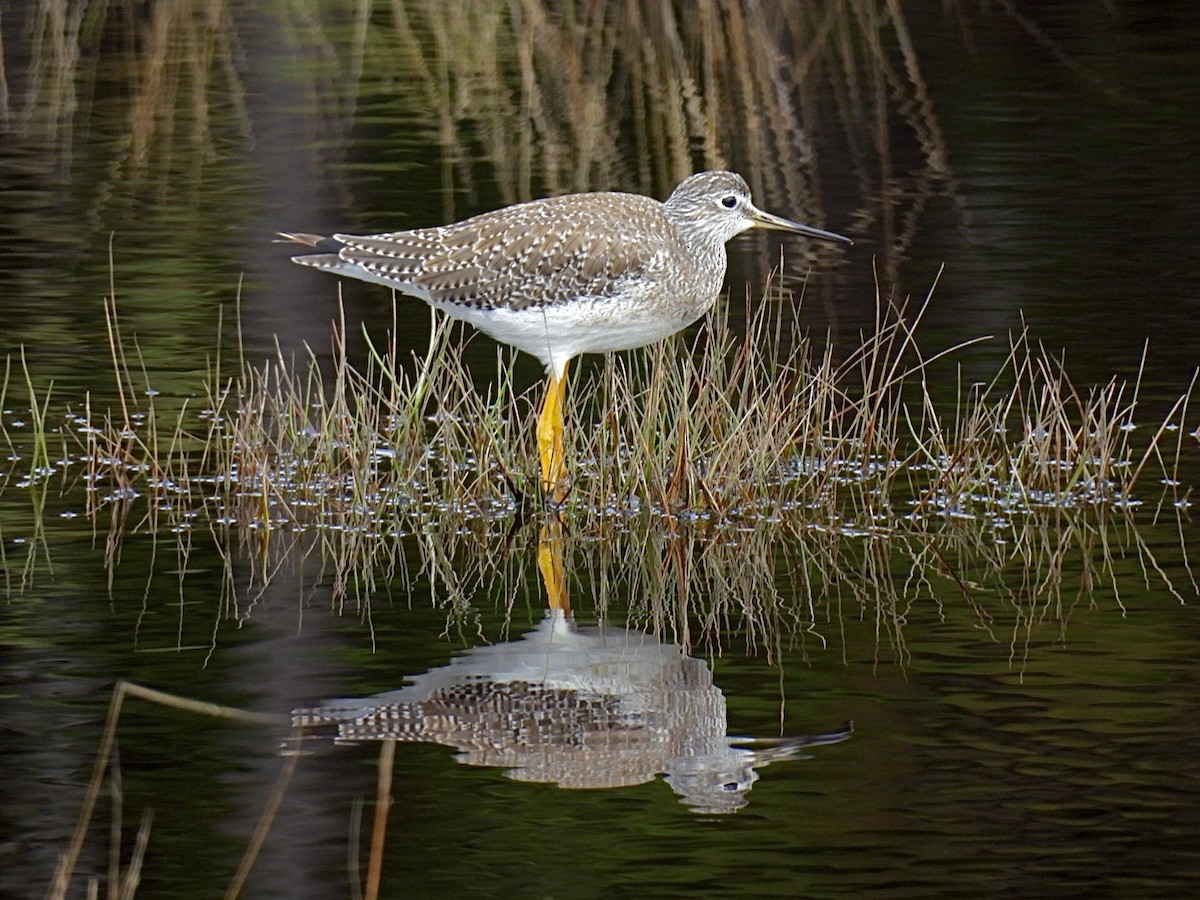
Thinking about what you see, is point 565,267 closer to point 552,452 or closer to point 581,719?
point 552,452

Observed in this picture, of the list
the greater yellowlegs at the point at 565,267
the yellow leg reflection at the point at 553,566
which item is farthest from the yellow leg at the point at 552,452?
the yellow leg reflection at the point at 553,566

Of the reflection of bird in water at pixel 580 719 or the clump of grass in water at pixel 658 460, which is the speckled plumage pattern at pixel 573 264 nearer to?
the clump of grass in water at pixel 658 460

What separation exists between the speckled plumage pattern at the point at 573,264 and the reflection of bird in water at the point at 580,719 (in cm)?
214

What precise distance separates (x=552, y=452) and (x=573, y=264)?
2.52 ft

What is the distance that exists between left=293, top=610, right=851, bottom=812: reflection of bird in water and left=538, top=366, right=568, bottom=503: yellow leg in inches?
69.9

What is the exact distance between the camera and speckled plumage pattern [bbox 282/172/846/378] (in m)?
9.99

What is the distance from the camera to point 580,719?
745 centimetres

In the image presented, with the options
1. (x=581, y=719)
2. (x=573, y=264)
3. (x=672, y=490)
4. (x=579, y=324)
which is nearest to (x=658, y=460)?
(x=672, y=490)

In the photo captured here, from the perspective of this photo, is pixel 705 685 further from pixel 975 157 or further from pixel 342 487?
pixel 975 157

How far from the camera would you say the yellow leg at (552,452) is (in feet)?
32.7

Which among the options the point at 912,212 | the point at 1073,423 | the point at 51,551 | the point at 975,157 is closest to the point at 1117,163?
the point at 975,157

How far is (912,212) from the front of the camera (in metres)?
15.5

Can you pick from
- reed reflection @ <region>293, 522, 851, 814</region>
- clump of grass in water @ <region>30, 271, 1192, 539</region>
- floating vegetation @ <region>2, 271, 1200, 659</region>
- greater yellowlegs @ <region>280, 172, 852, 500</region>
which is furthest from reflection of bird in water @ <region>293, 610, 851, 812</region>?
greater yellowlegs @ <region>280, 172, 852, 500</region>

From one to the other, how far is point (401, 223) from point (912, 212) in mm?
3196
